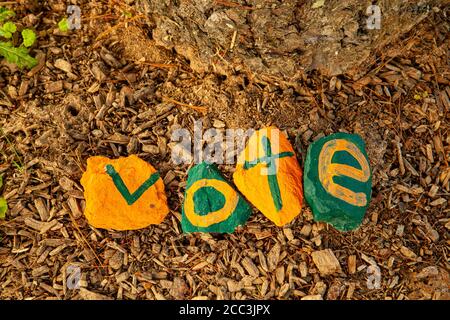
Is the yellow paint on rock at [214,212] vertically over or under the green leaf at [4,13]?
under

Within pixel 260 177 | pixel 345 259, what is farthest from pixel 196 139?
pixel 345 259

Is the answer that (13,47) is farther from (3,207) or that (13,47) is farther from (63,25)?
(3,207)

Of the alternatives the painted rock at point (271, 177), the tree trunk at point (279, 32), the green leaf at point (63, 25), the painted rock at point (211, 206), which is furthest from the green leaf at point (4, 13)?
the painted rock at point (271, 177)

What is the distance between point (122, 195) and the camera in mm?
2119

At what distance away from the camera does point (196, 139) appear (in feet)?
7.46

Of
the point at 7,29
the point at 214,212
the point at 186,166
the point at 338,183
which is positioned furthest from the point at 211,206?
the point at 7,29

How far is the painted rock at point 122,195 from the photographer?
209 centimetres

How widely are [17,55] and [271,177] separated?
1384mm

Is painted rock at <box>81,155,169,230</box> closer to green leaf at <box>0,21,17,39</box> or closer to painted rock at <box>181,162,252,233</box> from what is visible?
painted rock at <box>181,162,252,233</box>

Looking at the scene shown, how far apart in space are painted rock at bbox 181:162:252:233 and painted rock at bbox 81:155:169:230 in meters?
0.13

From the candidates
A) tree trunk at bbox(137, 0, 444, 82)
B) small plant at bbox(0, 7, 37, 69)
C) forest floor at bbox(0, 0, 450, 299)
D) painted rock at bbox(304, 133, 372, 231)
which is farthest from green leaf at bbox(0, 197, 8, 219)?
painted rock at bbox(304, 133, 372, 231)

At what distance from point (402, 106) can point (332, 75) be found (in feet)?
1.25

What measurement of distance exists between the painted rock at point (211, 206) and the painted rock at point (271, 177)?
0.21 feet

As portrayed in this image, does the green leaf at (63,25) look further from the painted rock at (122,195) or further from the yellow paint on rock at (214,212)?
the yellow paint on rock at (214,212)
